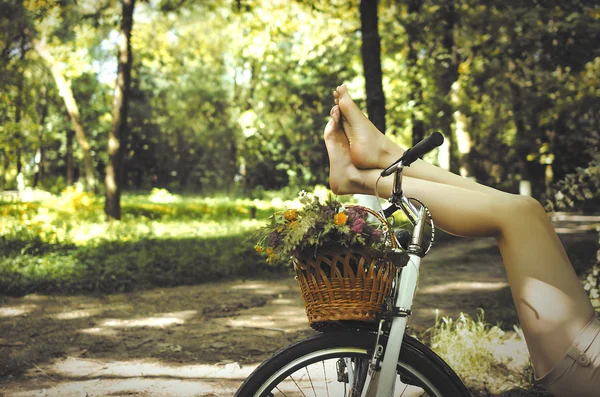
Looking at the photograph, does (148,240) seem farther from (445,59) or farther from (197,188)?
(197,188)

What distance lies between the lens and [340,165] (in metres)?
2.35

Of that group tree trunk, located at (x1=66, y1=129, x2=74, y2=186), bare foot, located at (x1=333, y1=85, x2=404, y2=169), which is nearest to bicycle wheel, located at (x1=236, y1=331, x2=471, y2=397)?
bare foot, located at (x1=333, y1=85, x2=404, y2=169)

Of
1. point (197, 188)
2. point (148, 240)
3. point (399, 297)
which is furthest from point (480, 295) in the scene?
point (197, 188)

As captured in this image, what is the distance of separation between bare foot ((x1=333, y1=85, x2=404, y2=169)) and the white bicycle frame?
50 centimetres

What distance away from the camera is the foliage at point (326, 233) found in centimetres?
163

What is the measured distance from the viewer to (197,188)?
1091 inches

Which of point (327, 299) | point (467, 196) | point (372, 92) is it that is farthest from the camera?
point (372, 92)

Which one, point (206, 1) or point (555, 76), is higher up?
point (206, 1)

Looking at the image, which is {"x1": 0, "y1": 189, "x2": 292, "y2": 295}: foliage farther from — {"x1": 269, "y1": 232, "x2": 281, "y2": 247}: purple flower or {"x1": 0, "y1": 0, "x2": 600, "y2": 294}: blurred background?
{"x1": 269, "y1": 232, "x2": 281, "y2": 247}: purple flower

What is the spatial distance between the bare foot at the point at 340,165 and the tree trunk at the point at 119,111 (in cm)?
770

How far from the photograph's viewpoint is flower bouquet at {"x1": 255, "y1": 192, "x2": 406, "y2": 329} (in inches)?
63.9

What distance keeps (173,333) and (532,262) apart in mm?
3348

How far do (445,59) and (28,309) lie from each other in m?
6.90

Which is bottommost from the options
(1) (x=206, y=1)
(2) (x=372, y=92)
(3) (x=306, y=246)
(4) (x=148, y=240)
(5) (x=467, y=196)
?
(4) (x=148, y=240)
